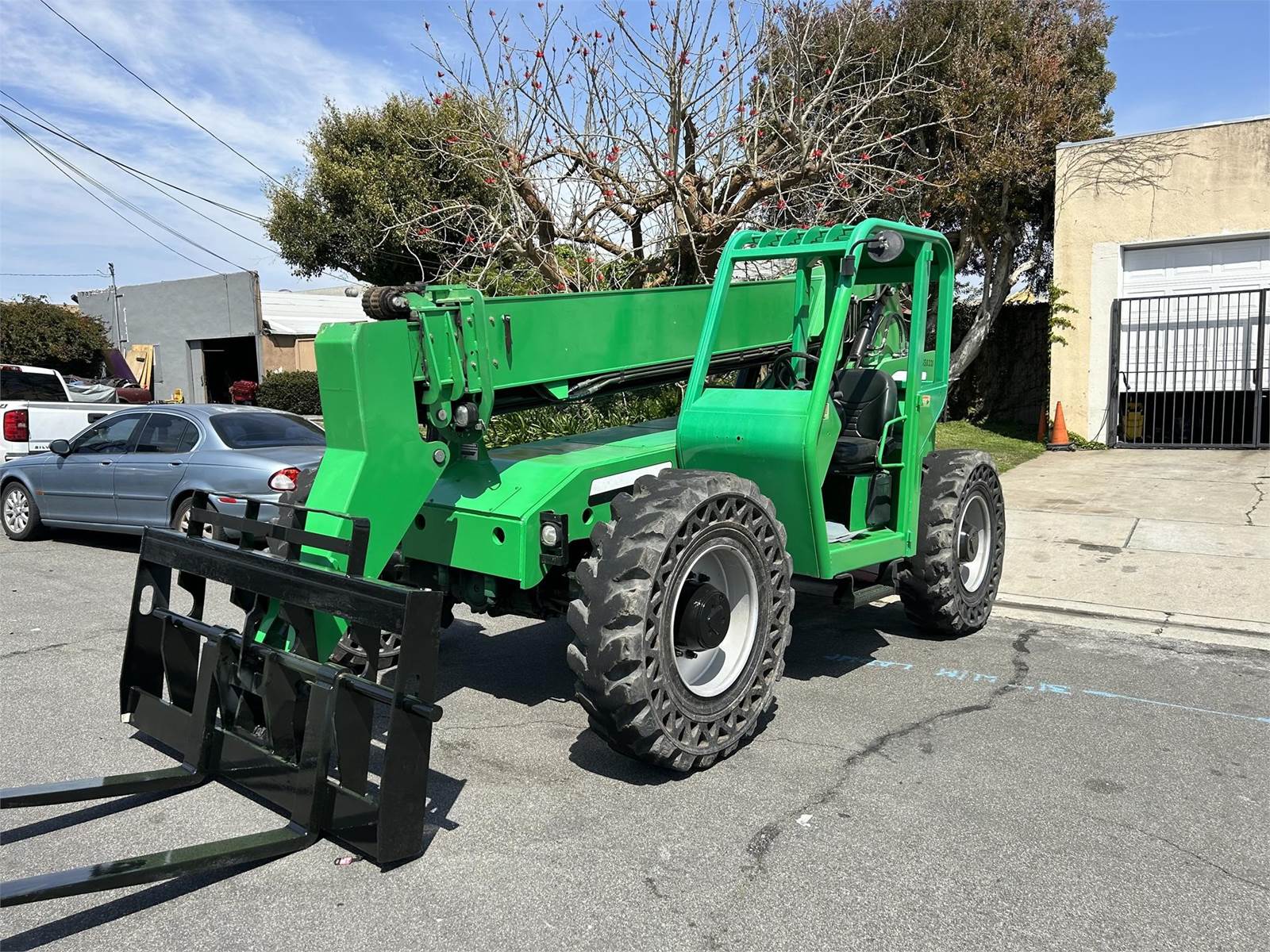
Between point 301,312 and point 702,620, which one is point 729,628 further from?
point 301,312

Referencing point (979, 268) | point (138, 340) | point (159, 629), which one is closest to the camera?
point (159, 629)

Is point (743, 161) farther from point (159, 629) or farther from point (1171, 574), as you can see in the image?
point (159, 629)

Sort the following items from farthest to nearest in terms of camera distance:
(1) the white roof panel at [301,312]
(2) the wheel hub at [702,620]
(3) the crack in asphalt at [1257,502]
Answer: (1) the white roof panel at [301,312] → (3) the crack in asphalt at [1257,502] → (2) the wheel hub at [702,620]

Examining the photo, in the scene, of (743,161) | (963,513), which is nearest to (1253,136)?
(743,161)

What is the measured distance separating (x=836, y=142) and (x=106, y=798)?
34.0 ft

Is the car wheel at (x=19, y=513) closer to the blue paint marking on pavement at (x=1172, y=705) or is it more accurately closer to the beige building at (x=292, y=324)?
the blue paint marking on pavement at (x=1172, y=705)

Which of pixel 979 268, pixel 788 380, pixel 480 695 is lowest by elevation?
pixel 480 695

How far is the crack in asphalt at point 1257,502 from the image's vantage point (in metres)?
10.3

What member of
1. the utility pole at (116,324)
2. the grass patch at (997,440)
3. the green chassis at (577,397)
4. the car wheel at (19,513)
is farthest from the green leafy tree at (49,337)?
the green chassis at (577,397)

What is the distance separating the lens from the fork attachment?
11.8 ft

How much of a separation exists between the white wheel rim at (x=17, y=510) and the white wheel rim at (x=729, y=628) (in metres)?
9.45

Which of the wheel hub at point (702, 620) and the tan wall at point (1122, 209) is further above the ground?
the tan wall at point (1122, 209)

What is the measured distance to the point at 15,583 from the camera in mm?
8984

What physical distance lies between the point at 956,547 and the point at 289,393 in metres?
26.2
